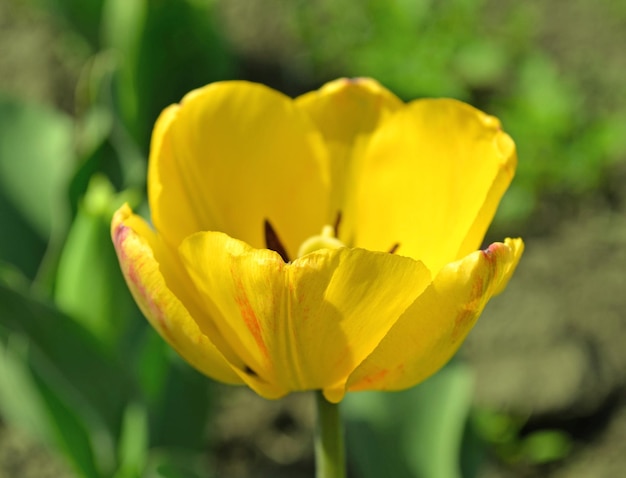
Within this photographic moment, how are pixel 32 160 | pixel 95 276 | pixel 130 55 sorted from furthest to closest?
1. pixel 130 55
2. pixel 32 160
3. pixel 95 276

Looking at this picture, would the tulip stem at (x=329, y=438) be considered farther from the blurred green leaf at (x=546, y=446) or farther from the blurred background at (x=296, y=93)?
the blurred green leaf at (x=546, y=446)

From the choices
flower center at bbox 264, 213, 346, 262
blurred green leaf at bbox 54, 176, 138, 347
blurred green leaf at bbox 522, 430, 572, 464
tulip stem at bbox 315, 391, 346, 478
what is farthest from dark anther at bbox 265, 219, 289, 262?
blurred green leaf at bbox 522, 430, 572, 464

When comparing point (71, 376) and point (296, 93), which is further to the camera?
point (296, 93)

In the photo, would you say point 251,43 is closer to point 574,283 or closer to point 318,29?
point 318,29

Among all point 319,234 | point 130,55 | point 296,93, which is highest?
point 319,234

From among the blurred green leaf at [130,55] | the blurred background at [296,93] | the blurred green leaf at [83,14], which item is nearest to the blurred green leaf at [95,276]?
the blurred background at [296,93]

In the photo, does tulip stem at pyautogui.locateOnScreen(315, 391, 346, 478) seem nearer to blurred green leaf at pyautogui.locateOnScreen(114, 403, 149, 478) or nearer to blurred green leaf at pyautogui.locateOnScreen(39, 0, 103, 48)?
blurred green leaf at pyautogui.locateOnScreen(114, 403, 149, 478)

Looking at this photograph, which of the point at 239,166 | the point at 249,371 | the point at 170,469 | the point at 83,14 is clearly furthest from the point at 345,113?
the point at 83,14

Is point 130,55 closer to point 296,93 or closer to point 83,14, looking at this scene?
point 83,14
